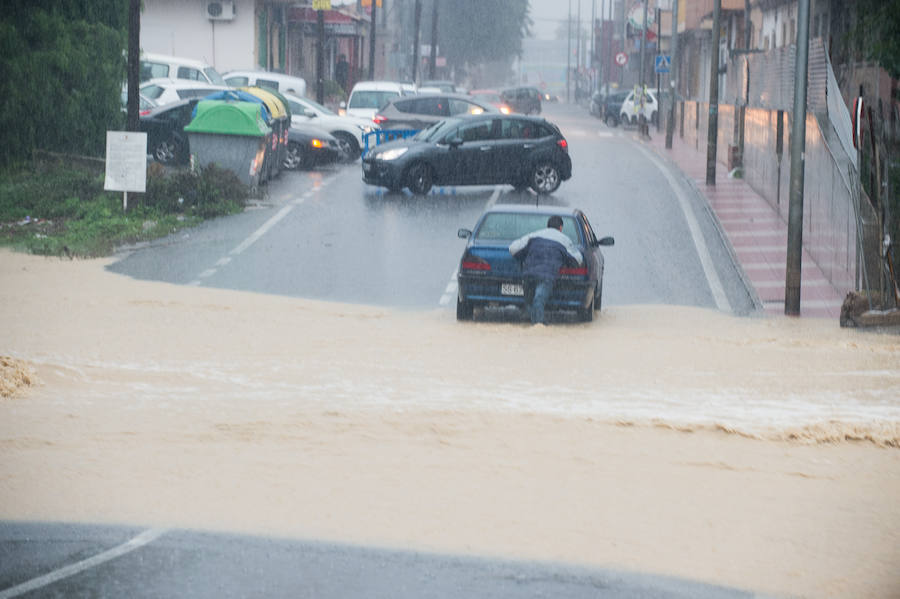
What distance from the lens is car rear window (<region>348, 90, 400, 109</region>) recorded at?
42.1 meters

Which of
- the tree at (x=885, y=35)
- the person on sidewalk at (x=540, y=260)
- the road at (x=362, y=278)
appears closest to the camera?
the road at (x=362, y=278)

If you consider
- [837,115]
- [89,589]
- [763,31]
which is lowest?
[89,589]

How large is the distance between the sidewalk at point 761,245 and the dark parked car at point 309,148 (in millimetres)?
8165

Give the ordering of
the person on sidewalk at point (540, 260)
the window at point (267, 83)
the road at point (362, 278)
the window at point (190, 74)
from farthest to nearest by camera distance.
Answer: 1. the window at point (267, 83)
2. the window at point (190, 74)
3. the person on sidewalk at point (540, 260)
4. the road at point (362, 278)

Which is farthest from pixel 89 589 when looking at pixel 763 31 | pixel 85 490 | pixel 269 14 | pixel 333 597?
pixel 269 14

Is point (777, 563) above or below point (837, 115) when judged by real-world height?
below

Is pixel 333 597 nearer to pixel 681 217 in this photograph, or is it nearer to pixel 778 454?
pixel 778 454

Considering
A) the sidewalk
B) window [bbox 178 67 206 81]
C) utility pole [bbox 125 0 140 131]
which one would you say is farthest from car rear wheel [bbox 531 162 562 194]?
window [bbox 178 67 206 81]

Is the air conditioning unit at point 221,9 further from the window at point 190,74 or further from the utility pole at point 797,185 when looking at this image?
the utility pole at point 797,185

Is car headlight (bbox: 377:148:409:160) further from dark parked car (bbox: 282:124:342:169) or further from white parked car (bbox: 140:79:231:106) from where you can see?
white parked car (bbox: 140:79:231:106)

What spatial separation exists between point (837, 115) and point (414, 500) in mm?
14985

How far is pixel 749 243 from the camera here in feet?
77.3

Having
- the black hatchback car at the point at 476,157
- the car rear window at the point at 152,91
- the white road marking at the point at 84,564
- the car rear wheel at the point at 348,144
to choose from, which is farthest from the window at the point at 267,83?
the white road marking at the point at 84,564

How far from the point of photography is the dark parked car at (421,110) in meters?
36.5
